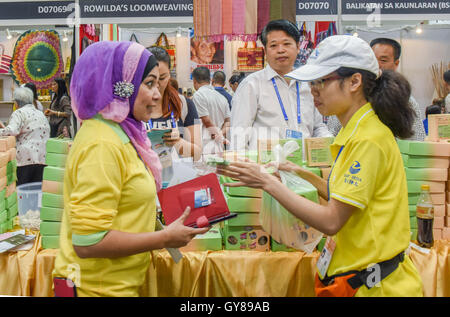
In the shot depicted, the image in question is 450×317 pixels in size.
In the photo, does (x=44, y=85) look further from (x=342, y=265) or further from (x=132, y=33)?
(x=342, y=265)

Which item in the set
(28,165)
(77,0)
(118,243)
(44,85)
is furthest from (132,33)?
(118,243)

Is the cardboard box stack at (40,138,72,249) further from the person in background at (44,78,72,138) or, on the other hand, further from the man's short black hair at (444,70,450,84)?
the man's short black hair at (444,70,450,84)

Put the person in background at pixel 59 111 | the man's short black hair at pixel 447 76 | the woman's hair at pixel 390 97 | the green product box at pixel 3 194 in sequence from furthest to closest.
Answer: the man's short black hair at pixel 447 76
the person in background at pixel 59 111
the green product box at pixel 3 194
the woman's hair at pixel 390 97

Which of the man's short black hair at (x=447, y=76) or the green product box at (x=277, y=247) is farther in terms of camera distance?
the man's short black hair at (x=447, y=76)

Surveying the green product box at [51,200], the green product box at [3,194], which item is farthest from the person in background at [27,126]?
the green product box at [51,200]

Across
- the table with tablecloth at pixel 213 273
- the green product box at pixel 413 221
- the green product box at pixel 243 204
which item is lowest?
the table with tablecloth at pixel 213 273

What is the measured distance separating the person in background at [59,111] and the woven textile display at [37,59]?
92 mm

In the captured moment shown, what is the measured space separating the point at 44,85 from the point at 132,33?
704 millimetres

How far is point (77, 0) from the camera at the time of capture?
2.45 meters

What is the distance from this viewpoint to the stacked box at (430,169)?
185 centimetres

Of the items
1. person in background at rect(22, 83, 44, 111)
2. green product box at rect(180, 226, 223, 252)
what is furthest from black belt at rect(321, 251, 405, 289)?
person in background at rect(22, 83, 44, 111)

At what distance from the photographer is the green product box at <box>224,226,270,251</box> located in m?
1.72

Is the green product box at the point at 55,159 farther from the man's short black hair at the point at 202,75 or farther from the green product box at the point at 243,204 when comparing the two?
the man's short black hair at the point at 202,75

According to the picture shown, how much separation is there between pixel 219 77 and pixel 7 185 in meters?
1.67
